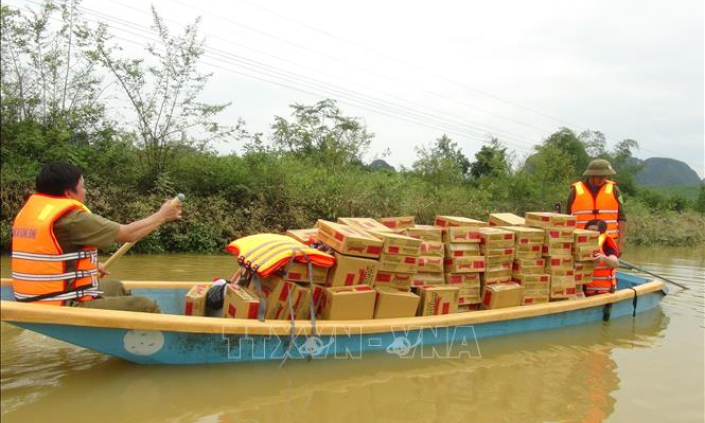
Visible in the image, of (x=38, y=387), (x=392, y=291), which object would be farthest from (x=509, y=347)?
(x=38, y=387)

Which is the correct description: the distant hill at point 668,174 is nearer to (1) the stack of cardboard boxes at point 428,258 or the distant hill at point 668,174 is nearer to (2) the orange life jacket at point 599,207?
(2) the orange life jacket at point 599,207

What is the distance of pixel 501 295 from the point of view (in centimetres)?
516

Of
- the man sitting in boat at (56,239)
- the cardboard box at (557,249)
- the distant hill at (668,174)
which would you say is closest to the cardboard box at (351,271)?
the man sitting in boat at (56,239)

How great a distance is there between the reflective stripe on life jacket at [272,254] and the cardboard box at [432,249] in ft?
3.33

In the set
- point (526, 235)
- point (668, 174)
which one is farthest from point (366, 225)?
point (668, 174)

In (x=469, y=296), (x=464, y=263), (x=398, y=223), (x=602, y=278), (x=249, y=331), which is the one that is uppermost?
(x=398, y=223)

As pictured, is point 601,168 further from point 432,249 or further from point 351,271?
point 351,271

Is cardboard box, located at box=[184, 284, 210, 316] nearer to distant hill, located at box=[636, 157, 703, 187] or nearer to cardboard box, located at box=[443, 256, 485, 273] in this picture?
cardboard box, located at box=[443, 256, 485, 273]

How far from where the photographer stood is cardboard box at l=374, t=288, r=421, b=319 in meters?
4.44

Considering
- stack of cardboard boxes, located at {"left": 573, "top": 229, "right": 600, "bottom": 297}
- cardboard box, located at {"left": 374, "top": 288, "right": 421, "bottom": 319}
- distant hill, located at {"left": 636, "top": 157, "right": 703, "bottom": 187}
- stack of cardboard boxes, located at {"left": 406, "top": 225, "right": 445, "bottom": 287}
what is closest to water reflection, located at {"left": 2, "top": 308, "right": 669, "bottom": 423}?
cardboard box, located at {"left": 374, "top": 288, "right": 421, "bottom": 319}

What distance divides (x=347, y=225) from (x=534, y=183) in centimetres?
1720

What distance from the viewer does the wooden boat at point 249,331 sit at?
3211mm

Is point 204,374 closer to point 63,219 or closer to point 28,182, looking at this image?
point 63,219

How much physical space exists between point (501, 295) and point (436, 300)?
2.69ft
